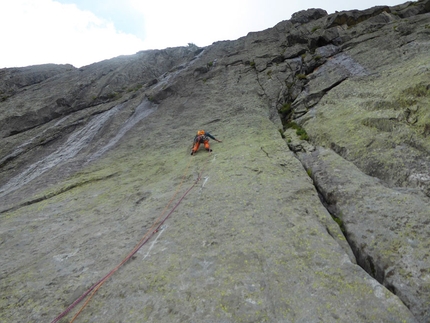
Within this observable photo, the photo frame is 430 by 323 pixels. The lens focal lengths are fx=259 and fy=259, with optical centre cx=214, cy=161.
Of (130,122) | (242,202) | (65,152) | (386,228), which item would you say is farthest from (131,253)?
(130,122)

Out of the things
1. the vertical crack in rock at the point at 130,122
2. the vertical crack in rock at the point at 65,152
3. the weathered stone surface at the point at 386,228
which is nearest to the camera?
the weathered stone surface at the point at 386,228

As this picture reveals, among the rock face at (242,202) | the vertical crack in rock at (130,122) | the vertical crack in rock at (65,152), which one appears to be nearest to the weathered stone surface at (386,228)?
the rock face at (242,202)

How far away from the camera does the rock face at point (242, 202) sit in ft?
14.5

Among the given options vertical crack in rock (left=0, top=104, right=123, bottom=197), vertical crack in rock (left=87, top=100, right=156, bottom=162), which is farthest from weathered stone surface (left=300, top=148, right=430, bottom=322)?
vertical crack in rock (left=0, top=104, right=123, bottom=197)

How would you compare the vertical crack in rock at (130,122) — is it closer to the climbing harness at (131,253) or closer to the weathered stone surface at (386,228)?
the climbing harness at (131,253)

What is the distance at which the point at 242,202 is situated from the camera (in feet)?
23.4

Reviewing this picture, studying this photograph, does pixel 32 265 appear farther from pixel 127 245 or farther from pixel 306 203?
Answer: pixel 306 203

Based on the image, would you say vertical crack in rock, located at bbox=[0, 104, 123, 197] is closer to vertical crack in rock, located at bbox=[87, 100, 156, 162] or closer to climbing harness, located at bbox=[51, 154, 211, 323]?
vertical crack in rock, located at bbox=[87, 100, 156, 162]

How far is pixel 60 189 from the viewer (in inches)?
412

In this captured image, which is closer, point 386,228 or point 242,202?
point 386,228

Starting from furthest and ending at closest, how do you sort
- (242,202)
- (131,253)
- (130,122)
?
(130,122) → (242,202) → (131,253)

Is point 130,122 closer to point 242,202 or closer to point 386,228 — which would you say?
point 242,202

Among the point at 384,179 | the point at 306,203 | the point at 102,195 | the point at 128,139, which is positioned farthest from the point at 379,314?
the point at 128,139

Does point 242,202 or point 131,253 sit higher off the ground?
point 242,202
